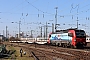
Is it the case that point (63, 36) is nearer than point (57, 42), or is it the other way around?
point (63, 36)

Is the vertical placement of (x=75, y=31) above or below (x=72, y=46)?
above

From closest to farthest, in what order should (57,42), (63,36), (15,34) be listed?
(63,36) < (57,42) < (15,34)

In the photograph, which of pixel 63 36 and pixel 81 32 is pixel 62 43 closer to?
pixel 63 36

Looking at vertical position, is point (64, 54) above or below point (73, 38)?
below

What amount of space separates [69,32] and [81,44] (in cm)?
370

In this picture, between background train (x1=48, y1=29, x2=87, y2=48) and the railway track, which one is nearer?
the railway track

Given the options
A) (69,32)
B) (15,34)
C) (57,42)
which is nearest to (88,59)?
(69,32)

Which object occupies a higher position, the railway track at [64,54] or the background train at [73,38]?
the background train at [73,38]

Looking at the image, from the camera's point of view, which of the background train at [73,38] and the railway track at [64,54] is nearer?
the railway track at [64,54]

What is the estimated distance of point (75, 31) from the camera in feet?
136

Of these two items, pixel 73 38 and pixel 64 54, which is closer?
pixel 64 54

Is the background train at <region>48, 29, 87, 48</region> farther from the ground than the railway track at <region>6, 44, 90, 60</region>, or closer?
farther from the ground

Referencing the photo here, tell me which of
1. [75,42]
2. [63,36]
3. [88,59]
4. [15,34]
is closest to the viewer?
[88,59]

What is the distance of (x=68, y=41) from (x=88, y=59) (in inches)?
933
